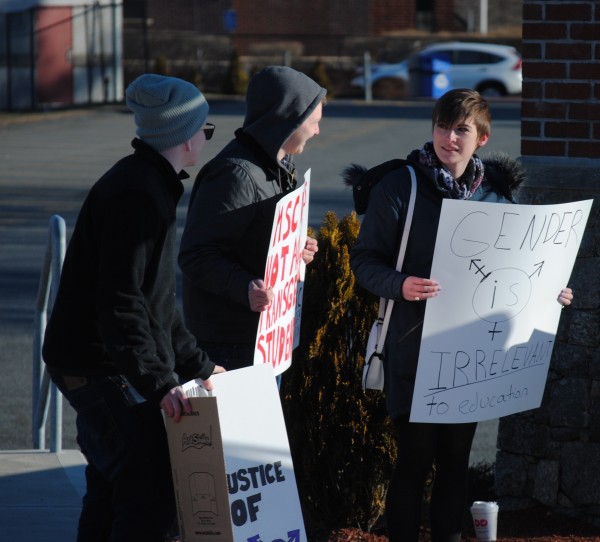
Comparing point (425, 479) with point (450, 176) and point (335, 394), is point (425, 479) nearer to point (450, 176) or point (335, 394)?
point (335, 394)

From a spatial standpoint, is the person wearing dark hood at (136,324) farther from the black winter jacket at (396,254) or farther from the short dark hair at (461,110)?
the short dark hair at (461,110)

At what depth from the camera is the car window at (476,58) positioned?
33.8 m

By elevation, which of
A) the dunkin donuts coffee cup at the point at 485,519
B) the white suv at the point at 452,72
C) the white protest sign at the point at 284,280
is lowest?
the dunkin donuts coffee cup at the point at 485,519

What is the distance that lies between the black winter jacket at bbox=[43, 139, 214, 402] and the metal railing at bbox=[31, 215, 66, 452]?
204 centimetres

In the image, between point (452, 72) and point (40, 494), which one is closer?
point (40, 494)

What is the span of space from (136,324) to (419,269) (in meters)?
1.08

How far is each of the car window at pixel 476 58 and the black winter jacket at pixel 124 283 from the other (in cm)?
3157

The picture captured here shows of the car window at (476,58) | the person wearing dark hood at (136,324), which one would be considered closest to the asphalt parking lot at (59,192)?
the person wearing dark hood at (136,324)

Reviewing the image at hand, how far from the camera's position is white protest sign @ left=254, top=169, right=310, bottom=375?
379cm

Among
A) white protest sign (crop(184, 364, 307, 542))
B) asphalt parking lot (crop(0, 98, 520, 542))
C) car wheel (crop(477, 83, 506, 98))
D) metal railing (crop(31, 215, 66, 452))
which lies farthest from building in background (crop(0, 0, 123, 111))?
white protest sign (crop(184, 364, 307, 542))

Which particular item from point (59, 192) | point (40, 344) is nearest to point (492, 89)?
point (59, 192)

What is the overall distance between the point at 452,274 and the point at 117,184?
46.6 inches

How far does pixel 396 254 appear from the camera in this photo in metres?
3.79

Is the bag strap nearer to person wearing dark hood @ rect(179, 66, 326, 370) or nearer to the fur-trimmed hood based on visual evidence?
the fur-trimmed hood
